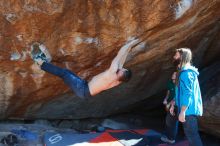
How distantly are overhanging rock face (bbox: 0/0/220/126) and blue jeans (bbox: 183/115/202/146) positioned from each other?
1402 millimetres

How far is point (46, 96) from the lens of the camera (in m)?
7.60

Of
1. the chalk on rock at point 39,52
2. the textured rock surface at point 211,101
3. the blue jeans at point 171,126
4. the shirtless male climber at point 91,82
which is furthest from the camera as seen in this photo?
the textured rock surface at point 211,101

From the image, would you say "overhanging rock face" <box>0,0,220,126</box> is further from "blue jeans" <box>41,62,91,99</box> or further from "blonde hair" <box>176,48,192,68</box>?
"blonde hair" <box>176,48,192,68</box>

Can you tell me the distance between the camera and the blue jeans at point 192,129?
649 centimetres

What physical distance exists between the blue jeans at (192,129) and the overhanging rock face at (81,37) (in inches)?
55.2

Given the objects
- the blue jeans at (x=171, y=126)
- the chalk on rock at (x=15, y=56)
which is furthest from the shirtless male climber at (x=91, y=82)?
the blue jeans at (x=171, y=126)

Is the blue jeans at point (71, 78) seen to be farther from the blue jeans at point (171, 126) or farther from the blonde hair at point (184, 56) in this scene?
the blue jeans at point (171, 126)

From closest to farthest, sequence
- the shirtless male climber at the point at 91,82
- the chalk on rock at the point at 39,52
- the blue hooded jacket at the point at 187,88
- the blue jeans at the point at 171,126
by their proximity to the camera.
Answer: the blue hooded jacket at the point at 187,88 → the shirtless male climber at the point at 91,82 → the chalk on rock at the point at 39,52 → the blue jeans at the point at 171,126

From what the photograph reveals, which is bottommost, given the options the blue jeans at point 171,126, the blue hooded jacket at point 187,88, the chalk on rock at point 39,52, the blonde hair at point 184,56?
the blue jeans at point 171,126

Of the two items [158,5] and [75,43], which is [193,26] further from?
[75,43]

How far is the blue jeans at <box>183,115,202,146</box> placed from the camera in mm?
6492

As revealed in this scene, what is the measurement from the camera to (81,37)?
6.79 m

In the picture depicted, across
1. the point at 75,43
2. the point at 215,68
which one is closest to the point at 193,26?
the point at 215,68

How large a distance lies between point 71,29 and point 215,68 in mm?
2996
